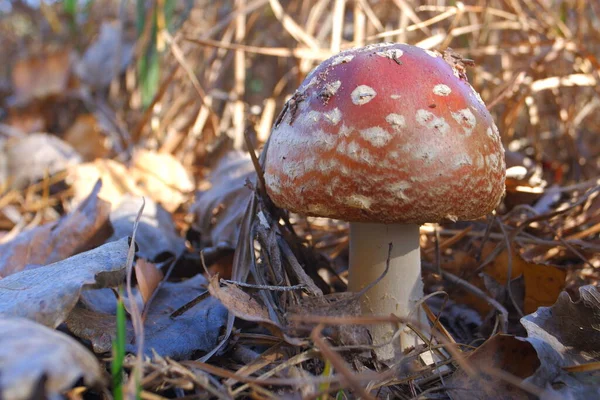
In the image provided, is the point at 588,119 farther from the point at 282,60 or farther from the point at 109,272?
the point at 109,272

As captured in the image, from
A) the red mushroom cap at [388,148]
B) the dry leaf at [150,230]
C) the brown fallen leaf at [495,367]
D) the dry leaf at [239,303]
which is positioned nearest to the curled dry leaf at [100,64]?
the dry leaf at [150,230]

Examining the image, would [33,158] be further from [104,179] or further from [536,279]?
[536,279]

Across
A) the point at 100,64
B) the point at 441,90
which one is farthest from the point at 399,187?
the point at 100,64

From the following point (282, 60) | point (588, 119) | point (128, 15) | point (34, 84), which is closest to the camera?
point (588, 119)

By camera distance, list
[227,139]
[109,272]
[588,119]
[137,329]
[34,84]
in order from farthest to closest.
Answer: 1. [34,84]
2. [588,119]
3. [227,139]
4. [109,272]
5. [137,329]

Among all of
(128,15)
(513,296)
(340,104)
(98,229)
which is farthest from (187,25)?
(513,296)

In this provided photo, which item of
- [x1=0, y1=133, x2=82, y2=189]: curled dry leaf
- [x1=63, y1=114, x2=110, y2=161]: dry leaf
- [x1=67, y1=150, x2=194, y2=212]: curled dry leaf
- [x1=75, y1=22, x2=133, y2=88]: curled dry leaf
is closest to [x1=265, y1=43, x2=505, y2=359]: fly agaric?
[x1=67, y1=150, x2=194, y2=212]: curled dry leaf
